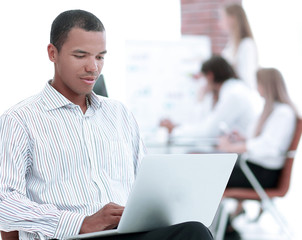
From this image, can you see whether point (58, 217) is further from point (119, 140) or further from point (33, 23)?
point (33, 23)

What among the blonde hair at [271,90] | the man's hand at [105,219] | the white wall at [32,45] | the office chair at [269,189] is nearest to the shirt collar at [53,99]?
the man's hand at [105,219]

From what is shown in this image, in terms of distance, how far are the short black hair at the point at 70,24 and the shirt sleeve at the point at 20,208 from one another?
0.96 feet

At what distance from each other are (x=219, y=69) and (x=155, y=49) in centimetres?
63

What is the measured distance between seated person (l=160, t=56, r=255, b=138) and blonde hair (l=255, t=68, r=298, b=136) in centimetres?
39

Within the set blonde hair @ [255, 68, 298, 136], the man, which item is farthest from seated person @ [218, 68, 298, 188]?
the man

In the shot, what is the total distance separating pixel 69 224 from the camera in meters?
1.52

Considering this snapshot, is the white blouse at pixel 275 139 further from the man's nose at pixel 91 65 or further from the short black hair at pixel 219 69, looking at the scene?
the man's nose at pixel 91 65

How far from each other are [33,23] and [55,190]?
309 centimetres

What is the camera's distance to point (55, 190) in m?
1.62

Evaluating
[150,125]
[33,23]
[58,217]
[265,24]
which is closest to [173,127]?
[150,125]

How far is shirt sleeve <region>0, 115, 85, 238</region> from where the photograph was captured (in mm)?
1513

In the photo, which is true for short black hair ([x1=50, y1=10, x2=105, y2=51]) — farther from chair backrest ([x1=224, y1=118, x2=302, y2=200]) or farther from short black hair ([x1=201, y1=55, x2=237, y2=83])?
short black hair ([x1=201, y1=55, x2=237, y2=83])

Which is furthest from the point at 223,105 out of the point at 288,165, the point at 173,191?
the point at 173,191

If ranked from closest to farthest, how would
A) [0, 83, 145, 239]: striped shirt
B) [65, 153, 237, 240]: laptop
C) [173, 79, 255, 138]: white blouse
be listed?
[65, 153, 237, 240]: laptop < [0, 83, 145, 239]: striped shirt < [173, 79, 255, 138]: white blouse
